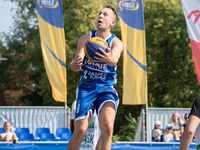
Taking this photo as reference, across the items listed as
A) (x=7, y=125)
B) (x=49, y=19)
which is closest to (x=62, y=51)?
(x=49, y=19)

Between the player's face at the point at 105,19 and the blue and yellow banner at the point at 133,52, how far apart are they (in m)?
7.62

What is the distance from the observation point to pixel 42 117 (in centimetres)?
1359

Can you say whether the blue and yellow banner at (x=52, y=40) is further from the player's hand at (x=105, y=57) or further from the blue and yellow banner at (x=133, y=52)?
the player's hand at (x=105, y=57)

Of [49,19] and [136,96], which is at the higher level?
[49,19]

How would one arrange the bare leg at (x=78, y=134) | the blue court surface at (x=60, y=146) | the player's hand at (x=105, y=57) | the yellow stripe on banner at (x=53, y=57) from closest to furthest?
the player's hand at (x=105, y=57), the bare leg at (x=78, y=134), the blue court surface at (x=60, y=146), the yellow stripe on banner at (x=53, y=57)

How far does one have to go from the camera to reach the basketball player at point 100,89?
14.1 feet

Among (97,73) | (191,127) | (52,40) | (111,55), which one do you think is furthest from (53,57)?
(191,127)

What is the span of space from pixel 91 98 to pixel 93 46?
2.41 ft

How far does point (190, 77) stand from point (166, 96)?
2247 millimetres

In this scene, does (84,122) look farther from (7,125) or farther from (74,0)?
(74,0)

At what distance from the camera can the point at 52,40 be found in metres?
12.3

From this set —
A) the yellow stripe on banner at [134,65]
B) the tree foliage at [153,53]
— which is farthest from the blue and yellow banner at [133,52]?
the tree foliage at [153,53]

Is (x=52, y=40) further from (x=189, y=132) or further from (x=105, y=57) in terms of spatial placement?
(x=189, y=132)

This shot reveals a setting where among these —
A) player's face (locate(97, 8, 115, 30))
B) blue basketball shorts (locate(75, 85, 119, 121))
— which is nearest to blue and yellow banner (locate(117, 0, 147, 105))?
player's face (locate(97, 8, 115, 30))
